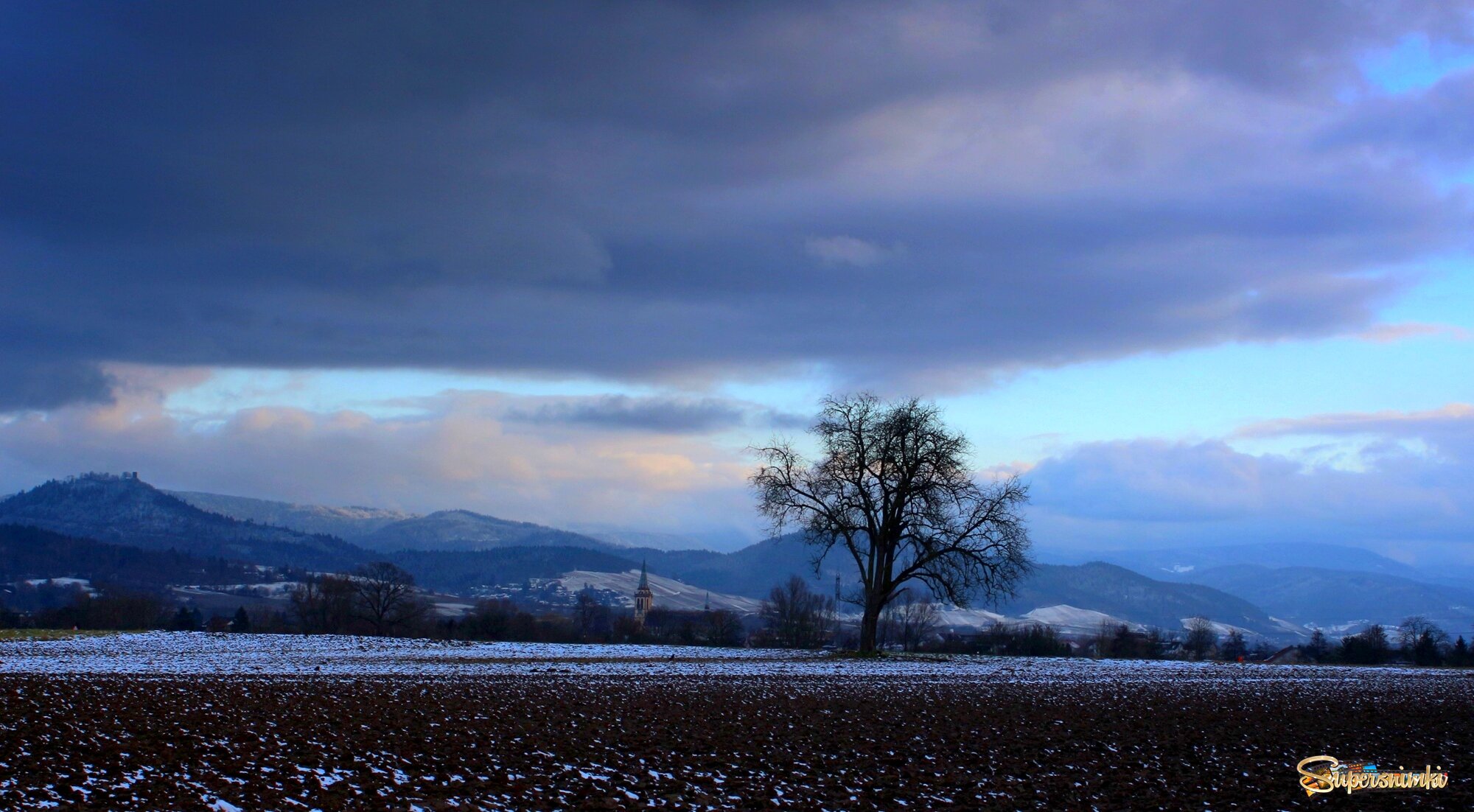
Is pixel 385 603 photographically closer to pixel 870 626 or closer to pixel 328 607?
pixel 328 607

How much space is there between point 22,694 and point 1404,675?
54378 mm

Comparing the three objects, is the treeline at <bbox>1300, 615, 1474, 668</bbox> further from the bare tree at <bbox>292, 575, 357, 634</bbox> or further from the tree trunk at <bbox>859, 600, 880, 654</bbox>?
the bare tree at <bbox>292, 575, 357, 634</bbox>

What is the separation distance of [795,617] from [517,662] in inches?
2972

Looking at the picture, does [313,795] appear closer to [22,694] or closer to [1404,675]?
[22,694]

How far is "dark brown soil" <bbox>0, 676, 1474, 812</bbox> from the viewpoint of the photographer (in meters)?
16.4

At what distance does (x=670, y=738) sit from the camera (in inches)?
859

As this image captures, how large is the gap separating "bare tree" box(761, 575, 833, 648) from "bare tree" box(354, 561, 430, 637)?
122 feet

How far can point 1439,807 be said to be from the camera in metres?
17.6

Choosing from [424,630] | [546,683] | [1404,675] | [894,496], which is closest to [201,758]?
[546,683]

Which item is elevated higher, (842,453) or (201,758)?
(842,453)

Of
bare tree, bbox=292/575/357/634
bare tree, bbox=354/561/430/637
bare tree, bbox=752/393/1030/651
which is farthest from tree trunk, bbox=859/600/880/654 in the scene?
bare tree, bbox=292/575/357/634

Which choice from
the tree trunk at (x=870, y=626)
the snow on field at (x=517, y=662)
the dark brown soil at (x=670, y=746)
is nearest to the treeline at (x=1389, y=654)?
the snow on field at (x=517, y=662)

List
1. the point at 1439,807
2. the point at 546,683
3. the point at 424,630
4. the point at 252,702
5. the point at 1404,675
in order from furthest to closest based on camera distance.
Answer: the point at 424,630
the point at 1404,675
the point at 546,683
the point at 252,702
the point at 1439,807

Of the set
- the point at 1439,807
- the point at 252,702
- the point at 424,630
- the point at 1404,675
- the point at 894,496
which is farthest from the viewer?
the point at 424,630
